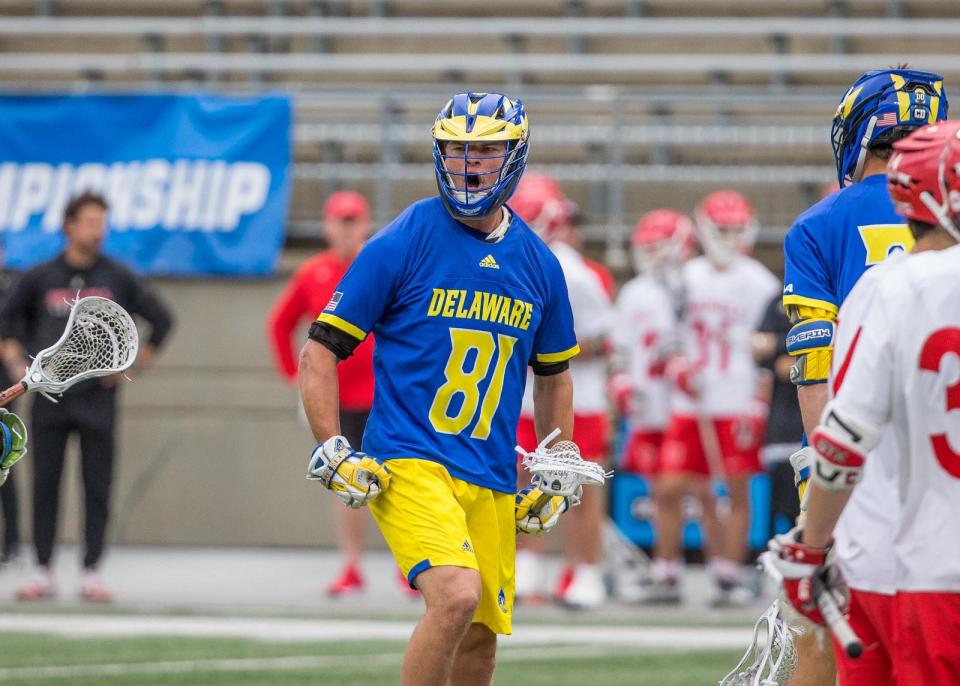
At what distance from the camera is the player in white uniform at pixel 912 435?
3.61 metres

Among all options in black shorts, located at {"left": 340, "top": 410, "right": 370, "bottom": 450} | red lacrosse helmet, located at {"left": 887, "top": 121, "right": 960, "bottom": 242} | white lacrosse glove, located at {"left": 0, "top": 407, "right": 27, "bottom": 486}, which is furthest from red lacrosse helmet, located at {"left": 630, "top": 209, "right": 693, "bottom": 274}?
red lacrosse helmet, located at {"left": 887, "top": 121, "right": 960, "bottom": 242}

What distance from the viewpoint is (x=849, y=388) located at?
3.64 m

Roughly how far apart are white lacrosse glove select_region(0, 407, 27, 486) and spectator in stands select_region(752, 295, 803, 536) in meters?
5.86

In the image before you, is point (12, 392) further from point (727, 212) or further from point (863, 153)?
point (727, 212)

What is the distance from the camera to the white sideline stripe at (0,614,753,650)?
29.5 feet

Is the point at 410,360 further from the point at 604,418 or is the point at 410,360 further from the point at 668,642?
the point at 604,418

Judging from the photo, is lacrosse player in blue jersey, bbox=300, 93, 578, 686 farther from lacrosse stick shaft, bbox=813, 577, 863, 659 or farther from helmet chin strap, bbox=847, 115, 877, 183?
lacrosse stick shaft, bbox=813, 577, 863, 659

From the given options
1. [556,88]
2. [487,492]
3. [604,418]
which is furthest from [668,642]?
[556,88]

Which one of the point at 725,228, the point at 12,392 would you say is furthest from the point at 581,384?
the point at 12,392

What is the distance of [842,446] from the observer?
3.59 m

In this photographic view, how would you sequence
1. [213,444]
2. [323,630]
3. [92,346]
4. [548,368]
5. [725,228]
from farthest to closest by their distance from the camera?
1. [213,444]
2. [725,228]
3. [323,630]
4. [548,368]
5. [92,346]

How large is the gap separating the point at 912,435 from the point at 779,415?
23.3 ft

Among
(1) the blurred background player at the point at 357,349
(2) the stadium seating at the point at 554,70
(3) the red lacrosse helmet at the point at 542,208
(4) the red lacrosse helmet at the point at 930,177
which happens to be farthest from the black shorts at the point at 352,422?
(4) the red lacrosse helmet at the point at 930,177

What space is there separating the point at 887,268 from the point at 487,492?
215cm
